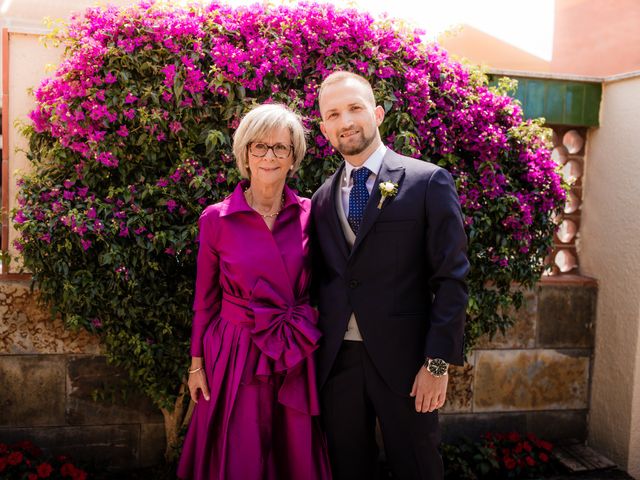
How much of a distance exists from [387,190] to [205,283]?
88 cm

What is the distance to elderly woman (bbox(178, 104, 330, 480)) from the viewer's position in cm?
238

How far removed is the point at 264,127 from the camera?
241 centimetres

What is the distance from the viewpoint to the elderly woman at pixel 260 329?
238 cm

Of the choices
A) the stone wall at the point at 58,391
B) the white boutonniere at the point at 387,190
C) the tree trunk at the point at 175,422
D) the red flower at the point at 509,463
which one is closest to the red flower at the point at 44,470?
the stone wall at the point at 58,391

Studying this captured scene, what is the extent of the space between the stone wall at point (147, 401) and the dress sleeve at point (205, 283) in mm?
1300

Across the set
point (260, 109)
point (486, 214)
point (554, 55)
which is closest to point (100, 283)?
point (260, 109)

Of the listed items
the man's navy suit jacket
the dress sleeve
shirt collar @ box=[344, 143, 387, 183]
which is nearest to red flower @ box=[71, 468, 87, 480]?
the dress sleeve

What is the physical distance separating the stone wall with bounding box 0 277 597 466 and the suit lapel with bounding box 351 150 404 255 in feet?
6.74

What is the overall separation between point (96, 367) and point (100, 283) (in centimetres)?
72

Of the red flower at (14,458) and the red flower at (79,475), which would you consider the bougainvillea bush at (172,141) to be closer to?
the red flower at (79,475)

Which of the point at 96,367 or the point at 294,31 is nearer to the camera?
the point at 294,31

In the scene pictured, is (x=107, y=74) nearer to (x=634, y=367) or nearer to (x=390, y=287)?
(x=390, y=287)

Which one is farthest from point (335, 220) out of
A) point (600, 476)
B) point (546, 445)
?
point (600, 476)

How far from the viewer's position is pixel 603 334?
160 inches
